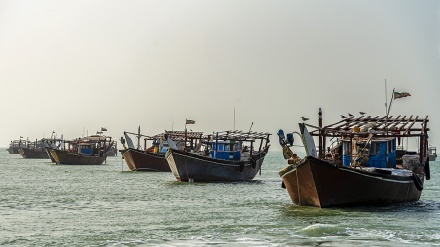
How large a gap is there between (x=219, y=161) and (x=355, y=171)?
21.9 m

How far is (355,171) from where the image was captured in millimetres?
25078

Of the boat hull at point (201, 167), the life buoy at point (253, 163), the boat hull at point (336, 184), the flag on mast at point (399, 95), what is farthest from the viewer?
the life buoy at point (253, 163)

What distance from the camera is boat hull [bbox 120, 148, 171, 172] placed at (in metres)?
66.4

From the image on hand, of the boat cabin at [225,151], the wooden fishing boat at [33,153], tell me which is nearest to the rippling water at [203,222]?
the boat cabin at [225,151]

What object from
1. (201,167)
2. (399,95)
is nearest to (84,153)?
(201,167)

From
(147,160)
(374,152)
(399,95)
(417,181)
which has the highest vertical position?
(399,95)

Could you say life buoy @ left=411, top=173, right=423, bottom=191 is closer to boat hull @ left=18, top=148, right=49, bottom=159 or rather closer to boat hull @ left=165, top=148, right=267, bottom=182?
boat hull @ left=165, top=148, right=267, bottom=182

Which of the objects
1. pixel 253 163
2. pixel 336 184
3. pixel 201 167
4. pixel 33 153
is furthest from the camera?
pixel 33 153

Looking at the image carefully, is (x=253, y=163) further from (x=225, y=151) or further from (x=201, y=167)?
(x=201, y=167)

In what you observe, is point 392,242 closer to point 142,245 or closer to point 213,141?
point 142,245

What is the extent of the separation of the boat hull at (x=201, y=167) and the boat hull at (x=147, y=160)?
1910 cm

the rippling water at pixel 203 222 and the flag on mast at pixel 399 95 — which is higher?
the flag on mast at pixel 399 95

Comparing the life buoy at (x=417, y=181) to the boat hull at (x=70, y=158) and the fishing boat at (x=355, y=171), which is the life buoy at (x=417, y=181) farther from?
the boat hull at (x=70, y=158)

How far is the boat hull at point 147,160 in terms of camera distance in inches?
2616
